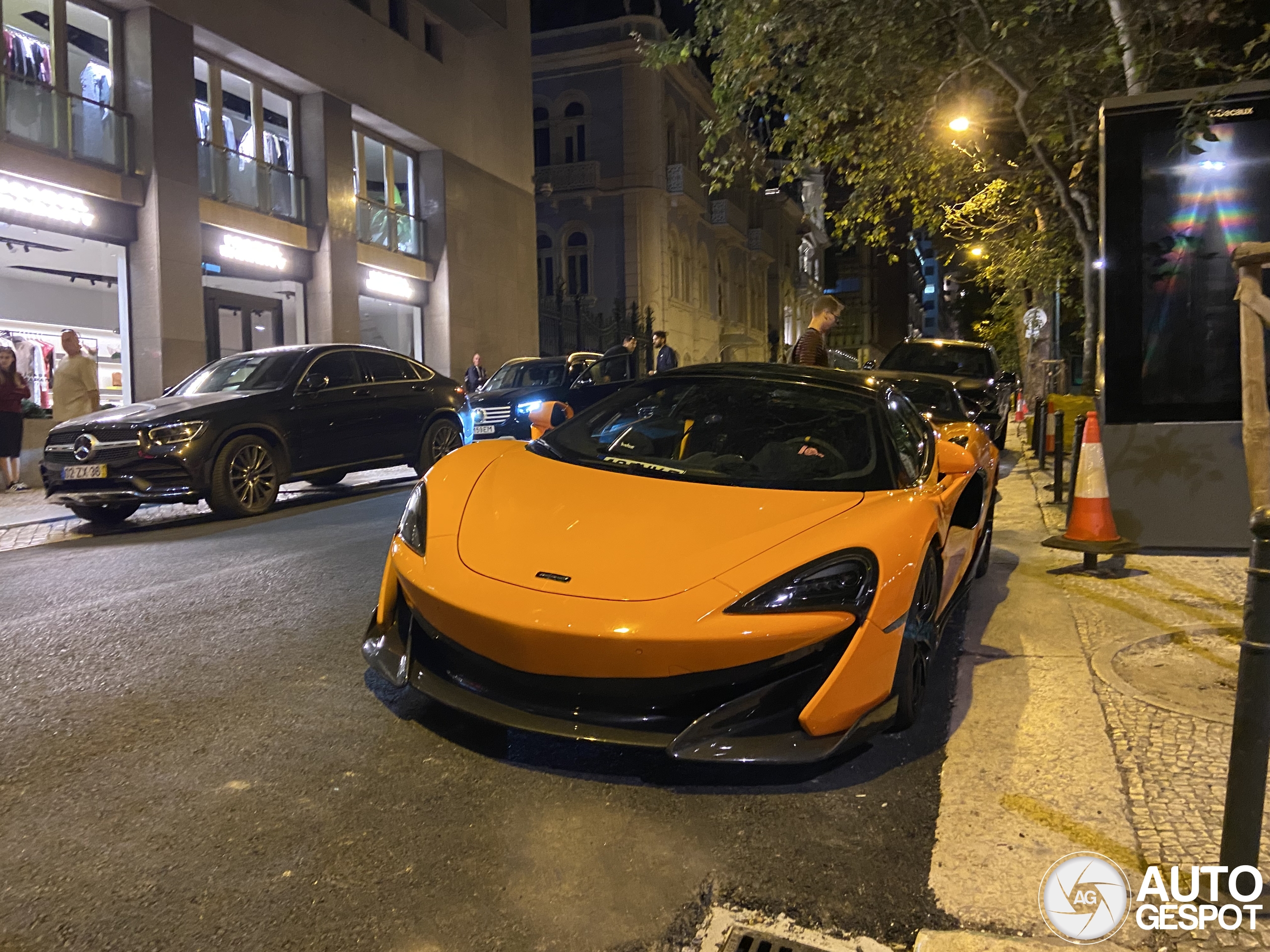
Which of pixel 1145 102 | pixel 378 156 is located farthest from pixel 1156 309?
pixel 378 156

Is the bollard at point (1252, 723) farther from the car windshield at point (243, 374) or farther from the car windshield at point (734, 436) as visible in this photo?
the car windshield at point (243, 374)

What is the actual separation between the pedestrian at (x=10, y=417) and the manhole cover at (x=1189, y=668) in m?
11.4

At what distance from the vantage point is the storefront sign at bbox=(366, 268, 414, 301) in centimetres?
2028

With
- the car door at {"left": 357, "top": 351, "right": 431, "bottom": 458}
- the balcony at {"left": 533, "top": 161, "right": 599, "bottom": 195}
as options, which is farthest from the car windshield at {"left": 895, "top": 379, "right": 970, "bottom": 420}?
the balcony at {"left": 533, "top": 161, "right": 599, "bottom": 195}

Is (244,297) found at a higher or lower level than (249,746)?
higher

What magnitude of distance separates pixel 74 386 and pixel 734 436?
9468 millimetres

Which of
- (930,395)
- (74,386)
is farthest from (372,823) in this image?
(74,386)

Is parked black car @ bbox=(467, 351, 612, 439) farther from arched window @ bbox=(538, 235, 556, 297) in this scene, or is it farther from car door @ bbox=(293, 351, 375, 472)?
arched window @ bbox=(538, 235, 556, 297)

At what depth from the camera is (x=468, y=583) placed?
305 cm

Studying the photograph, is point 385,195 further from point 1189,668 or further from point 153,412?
point 1189,668

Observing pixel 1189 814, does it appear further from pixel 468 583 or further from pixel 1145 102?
pixel 1145 102

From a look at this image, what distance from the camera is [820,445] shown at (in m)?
4.15

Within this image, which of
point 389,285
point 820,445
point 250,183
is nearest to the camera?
point 820,445

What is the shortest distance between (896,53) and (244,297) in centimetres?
1154
